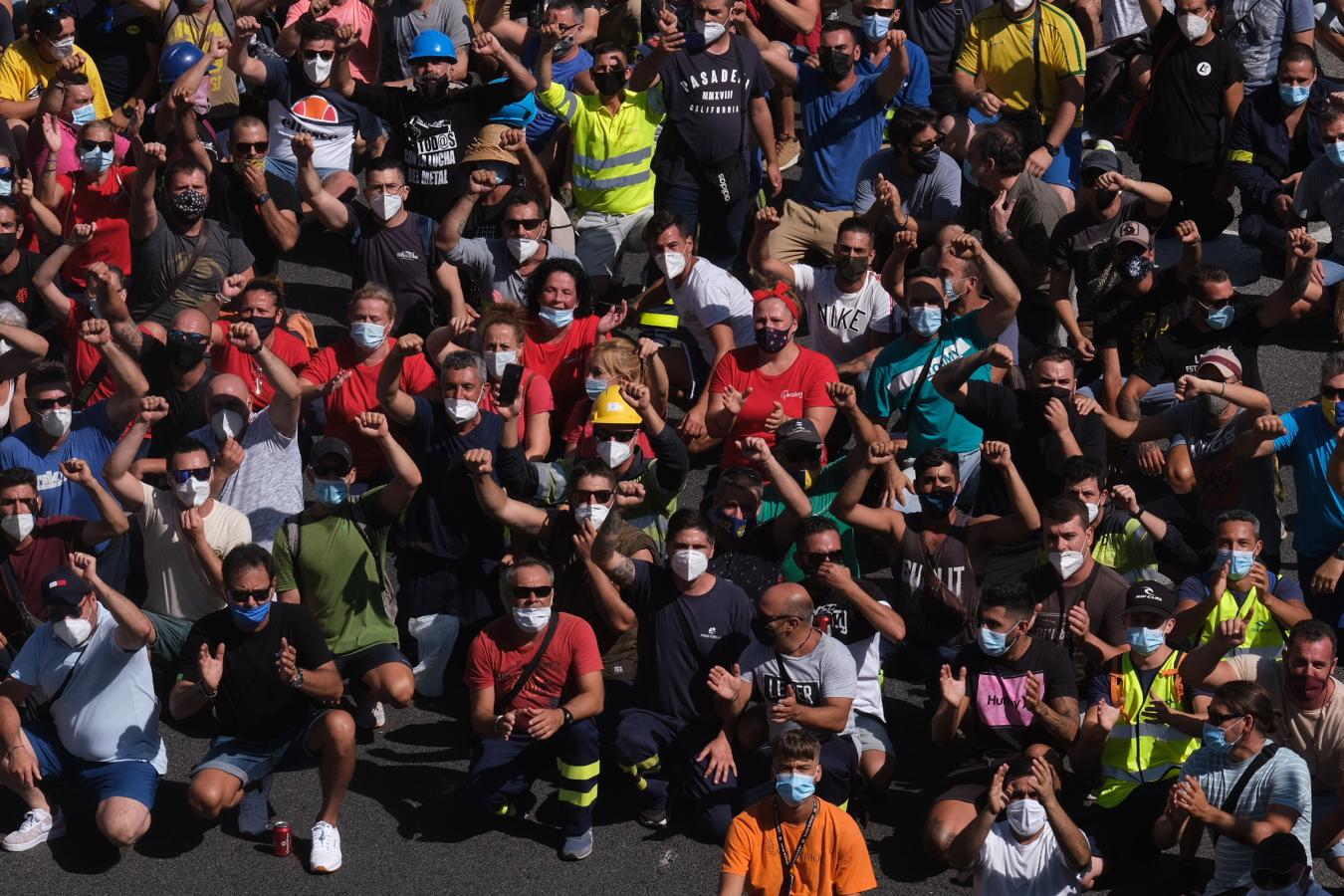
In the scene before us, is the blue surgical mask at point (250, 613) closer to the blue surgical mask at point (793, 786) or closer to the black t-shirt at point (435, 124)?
the blue surgical mask at point (793, 786)

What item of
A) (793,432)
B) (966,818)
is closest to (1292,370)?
(793,432)

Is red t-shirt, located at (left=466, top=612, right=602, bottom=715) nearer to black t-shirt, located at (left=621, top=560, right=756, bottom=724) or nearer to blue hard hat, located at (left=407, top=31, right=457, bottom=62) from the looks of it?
black t-shirt, located at (left=621, top=560, right=756, bottom=724)

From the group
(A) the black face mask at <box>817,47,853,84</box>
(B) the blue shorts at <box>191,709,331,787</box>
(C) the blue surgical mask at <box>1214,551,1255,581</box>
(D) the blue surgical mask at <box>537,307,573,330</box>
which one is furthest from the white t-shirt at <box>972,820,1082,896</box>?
(A) the black face mask at <box>817,47,853,84</box>

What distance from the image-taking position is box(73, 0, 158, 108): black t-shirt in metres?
18.7

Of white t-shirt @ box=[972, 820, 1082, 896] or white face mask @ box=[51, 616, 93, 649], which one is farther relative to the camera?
white face mask @ box=[51, 616, 93, 649]

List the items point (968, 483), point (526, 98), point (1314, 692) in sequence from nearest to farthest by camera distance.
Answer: point (1314, 692) → point (968, 483) → point (526, 98)

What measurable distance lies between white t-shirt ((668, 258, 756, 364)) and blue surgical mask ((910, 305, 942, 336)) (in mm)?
1036

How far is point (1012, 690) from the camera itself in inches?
492

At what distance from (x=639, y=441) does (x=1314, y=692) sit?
3.97m

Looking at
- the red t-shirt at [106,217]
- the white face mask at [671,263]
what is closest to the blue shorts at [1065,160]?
the white face mask at [671,263]

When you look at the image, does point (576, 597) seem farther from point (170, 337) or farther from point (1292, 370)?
point (1292, 370)

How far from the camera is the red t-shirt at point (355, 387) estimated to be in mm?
14516

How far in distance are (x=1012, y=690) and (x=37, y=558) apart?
17.3 ft

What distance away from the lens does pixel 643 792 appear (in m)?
12.9
